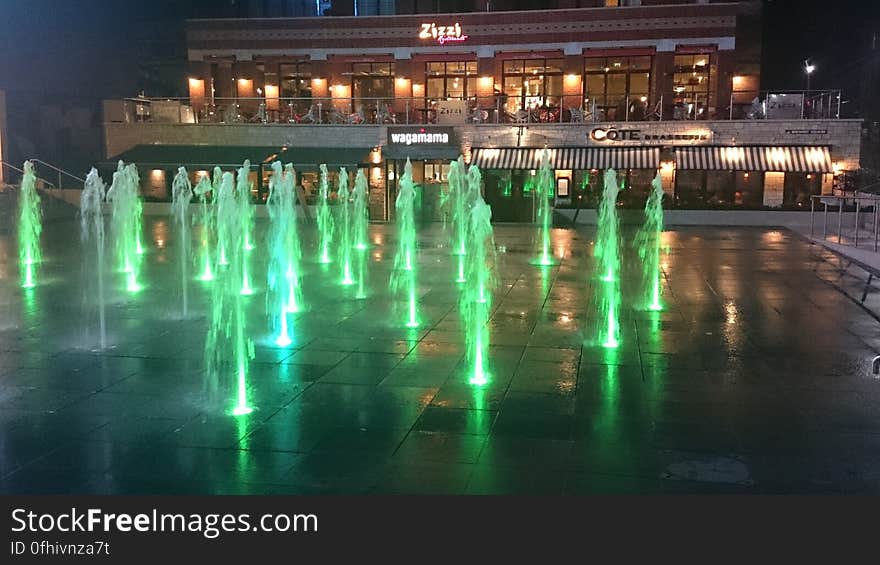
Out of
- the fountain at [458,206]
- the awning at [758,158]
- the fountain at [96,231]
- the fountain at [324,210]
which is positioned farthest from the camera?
the awning at [758,158]

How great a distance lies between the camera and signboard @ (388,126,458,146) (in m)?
33.1

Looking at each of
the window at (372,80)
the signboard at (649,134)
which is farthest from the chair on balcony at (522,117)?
the window at (372,80)

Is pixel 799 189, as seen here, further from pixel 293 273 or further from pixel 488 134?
pixel 293 273

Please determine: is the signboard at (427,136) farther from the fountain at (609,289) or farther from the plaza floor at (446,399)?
the plaza floor at (446,399)

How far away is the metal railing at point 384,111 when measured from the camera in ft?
108

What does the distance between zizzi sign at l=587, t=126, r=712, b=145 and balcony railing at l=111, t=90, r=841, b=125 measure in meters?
0.69

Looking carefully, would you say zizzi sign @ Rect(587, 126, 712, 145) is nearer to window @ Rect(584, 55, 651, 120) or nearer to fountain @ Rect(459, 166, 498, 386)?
window @ Rect(584, 55, 651, 120)

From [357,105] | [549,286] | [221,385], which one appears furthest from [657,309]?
[357,105]

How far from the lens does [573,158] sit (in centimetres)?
3203

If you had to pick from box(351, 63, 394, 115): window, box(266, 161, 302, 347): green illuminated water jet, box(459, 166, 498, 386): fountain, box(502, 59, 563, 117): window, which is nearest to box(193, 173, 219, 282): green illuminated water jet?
box(266, 161, 302, 347): green illuminated water jet

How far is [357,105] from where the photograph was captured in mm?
36156

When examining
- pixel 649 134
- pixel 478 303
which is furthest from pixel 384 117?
pixel 478 303

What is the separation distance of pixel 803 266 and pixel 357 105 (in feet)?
75.6

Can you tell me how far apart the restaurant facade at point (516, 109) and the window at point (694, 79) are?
62 mm
